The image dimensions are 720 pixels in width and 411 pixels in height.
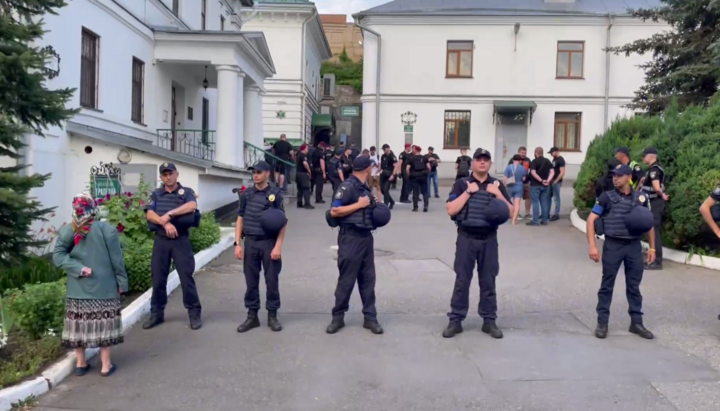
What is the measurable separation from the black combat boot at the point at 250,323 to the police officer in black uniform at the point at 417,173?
1093cm

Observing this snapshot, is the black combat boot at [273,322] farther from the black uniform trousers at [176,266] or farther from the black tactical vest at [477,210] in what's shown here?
the black tactical vest at [477,210]

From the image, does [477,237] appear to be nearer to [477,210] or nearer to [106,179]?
[477,210]

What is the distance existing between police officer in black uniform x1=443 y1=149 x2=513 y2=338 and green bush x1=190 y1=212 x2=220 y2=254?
5103 millimetres

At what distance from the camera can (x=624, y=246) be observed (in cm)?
708

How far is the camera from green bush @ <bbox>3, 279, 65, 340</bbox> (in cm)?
640

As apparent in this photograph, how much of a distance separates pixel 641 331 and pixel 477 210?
2.11m

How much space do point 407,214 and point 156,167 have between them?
22.8 feet

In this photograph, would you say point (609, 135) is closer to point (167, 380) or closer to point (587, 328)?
point (587, 328)

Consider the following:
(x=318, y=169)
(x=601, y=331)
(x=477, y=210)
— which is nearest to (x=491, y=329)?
(x=601, y=331)

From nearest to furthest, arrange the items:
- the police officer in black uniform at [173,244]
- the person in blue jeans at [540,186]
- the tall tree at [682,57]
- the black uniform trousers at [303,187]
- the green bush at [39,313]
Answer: the green bush at [39,313]
the police officer in black uniform at [173,244]
the person in blue jeans at [540,186]
the tall tree at [682,57]
the black uniform trousers at [303,187]

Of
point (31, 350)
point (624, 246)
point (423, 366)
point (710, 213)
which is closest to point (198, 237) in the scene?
point (31, 350)

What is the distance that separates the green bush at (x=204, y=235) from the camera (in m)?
11.0

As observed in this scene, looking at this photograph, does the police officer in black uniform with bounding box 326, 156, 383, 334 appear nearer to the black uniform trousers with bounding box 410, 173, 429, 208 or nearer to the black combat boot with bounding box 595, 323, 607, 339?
the black combat boot with bounding box 595, 323, 607, 339

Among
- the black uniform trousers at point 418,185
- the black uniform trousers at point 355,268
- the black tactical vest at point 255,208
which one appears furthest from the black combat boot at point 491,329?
the black uniform trousers at point 418,185
